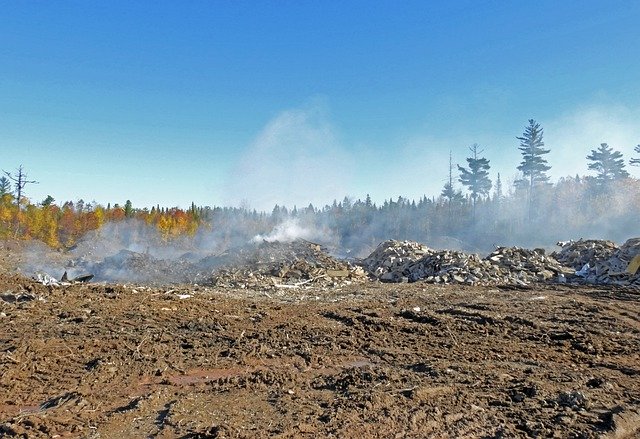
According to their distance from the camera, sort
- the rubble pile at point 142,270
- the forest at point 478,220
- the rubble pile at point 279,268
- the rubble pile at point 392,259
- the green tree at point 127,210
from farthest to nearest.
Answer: the green tree at point 127,210
the forest at point 478,220
the rubble pile at point 392,259
the rubble pile at point 142,270
the rubble pile at point 279,268

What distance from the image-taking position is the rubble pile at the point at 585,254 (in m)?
21.1

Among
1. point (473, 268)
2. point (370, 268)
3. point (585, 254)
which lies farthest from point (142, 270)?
point (585, 254)

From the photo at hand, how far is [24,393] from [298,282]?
12735mm

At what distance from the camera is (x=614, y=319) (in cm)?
1018

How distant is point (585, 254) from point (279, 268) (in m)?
16.5

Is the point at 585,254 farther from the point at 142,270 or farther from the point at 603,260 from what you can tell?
→ the point at 142,270

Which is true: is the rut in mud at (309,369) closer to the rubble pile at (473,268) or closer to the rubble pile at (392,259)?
the rubble pile at (473,268)

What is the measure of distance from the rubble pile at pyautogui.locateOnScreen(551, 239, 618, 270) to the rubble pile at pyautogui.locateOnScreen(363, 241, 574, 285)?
1706mm

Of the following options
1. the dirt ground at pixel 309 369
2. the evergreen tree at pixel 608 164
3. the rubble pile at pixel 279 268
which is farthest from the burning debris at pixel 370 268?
the evergreen tree at pixel 608 164

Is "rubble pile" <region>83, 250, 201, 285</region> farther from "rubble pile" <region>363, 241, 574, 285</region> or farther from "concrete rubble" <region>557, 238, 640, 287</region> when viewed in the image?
"concrete rubble" <region>557, 238, 640, 287</region>

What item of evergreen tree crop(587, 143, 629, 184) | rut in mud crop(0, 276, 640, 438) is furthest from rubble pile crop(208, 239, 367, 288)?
evergreen tree crop(587, 143, 629, 184)

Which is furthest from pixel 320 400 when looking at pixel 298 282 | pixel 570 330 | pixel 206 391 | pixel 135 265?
pixel 135 265

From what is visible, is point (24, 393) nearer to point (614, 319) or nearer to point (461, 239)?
point (614, 319)

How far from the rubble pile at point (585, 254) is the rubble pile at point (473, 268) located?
1706 mm
